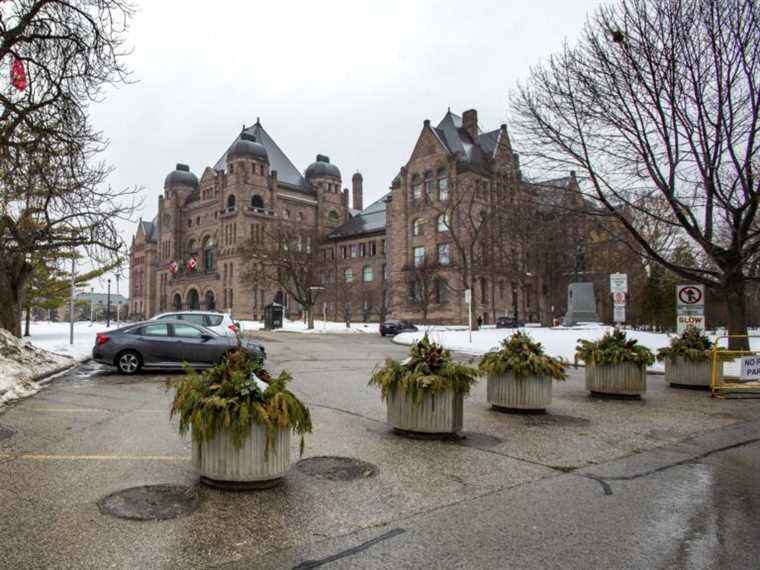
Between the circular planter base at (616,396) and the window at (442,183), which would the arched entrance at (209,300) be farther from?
the circular planter base at (616,396)

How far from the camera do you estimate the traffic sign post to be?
1638 centimetres

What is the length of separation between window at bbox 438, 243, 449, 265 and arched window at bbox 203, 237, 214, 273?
41028 mm

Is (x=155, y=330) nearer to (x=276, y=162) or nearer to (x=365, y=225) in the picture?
(x=365, y=225)

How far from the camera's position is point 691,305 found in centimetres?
1666

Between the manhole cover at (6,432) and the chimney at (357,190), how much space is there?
4277 inches

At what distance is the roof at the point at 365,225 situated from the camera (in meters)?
84.4

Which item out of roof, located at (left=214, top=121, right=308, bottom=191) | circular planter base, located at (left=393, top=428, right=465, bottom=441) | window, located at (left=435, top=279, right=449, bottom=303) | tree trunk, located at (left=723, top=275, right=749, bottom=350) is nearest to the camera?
circular planter base, located at (left=393, top=428, right=465, bottom=441)

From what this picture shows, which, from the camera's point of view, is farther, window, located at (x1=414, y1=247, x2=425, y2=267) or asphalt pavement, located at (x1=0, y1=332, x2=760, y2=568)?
window, located at (x1=414, y1=247, x2=425, y2=267)

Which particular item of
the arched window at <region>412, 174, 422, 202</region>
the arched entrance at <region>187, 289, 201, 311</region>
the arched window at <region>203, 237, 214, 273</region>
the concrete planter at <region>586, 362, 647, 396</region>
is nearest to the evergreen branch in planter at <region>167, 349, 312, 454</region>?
the concrete planter at <region>586, 362, 647, 396</region>

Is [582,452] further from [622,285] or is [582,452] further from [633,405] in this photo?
[622,285]

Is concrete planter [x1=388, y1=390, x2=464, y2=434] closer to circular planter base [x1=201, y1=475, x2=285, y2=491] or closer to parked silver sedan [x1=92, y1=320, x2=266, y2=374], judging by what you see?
circular planter base [x1=201, y1=475, x2=285, y2=491]

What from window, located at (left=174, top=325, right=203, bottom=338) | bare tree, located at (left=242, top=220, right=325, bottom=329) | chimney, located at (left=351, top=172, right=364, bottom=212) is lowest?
window, located at (left=174, top=325, right=203, bottom=338)

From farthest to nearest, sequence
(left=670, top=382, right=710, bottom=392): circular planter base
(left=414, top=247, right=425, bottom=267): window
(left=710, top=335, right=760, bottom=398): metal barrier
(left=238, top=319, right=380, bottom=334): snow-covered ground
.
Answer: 1. (left=414, top=247, right=425, bottom=267): window
2. (left=238, top=319, right=380, bottom=334): snow-covered ground
3. (left=670, top=382, right=710, bottom=392): circular planter base
4. (left=710, top=335, right=760, bottom=398): metal barrier

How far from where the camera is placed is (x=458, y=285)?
63406mm
